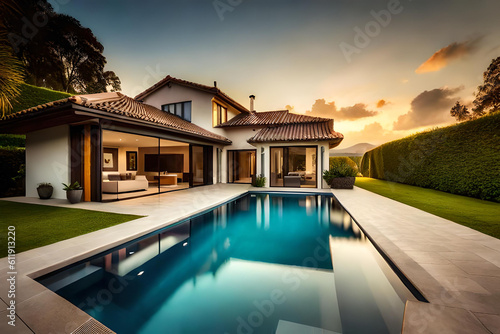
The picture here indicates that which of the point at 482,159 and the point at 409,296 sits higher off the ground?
the point at 482,159

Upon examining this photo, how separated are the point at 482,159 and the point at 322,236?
714 centimetres

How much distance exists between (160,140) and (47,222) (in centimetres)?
834

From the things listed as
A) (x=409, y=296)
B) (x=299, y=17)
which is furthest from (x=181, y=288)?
(x=299, y=17)

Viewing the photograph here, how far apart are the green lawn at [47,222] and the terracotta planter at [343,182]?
32.9ft

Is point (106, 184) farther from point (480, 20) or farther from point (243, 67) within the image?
point (480, 20)

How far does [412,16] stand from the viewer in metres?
9.29

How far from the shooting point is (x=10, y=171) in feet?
29.1

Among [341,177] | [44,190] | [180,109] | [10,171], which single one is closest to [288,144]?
[341,177]

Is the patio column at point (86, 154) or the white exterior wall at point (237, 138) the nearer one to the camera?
the patio column at point (86, 154)

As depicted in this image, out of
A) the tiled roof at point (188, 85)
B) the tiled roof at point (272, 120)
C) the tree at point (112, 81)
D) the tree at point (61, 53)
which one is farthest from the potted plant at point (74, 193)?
the tree at point (112, 81)

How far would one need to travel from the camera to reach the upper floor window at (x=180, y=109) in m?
14.7

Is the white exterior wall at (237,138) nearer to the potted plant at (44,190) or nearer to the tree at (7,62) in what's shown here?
the potted plant at (44,190)

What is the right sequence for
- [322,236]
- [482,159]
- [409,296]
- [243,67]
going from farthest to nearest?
[243,67]
[482,159]
[322,236]
[409,296]

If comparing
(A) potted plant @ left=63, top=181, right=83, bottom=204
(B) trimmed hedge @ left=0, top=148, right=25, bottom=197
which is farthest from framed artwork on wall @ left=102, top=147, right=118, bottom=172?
(A) potted plant @ left=63, top=181, right=83, bottom=204
